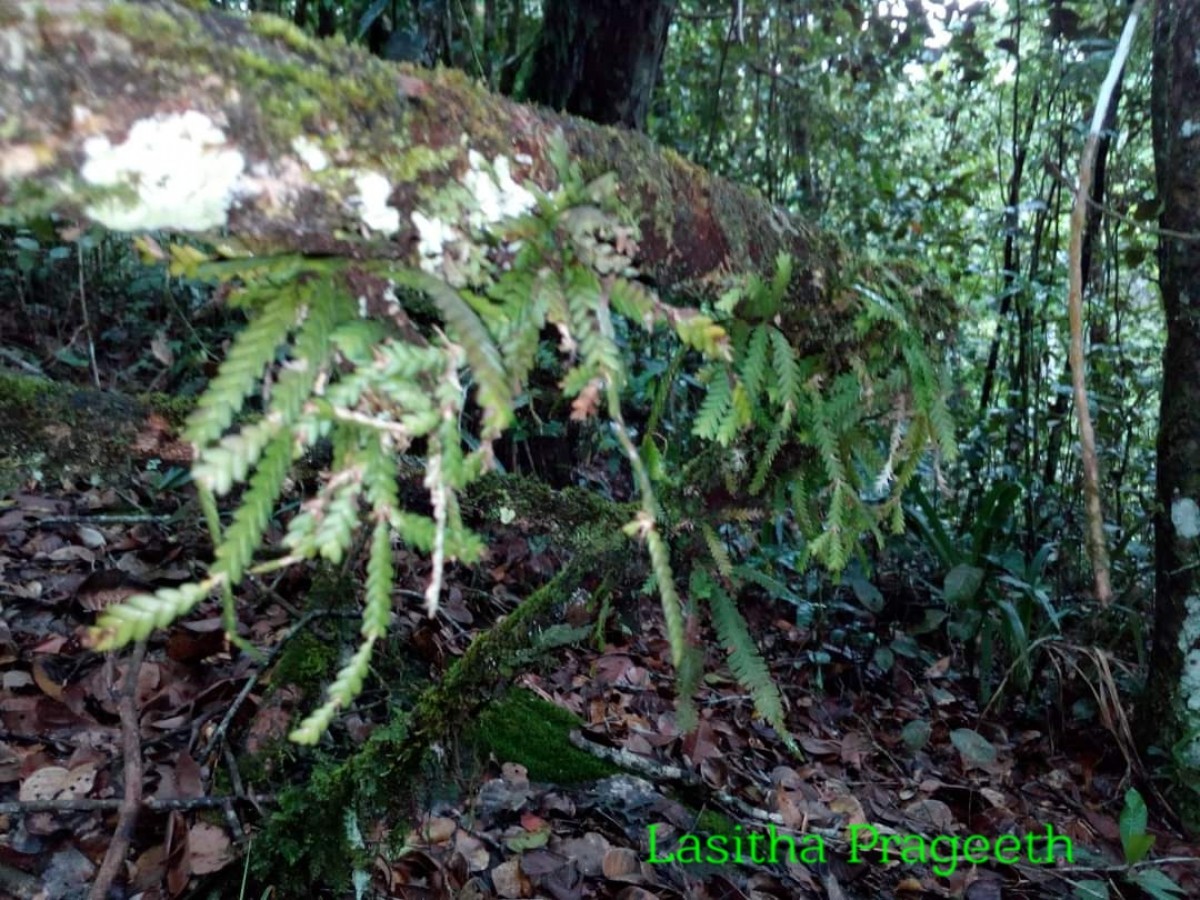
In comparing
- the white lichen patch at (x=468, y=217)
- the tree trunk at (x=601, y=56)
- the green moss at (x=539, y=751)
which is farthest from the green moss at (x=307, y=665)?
the tree trunk at (x=601, y=56)

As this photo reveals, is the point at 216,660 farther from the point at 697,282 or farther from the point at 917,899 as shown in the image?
the point at 917,899

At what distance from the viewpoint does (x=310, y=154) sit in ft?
2.98

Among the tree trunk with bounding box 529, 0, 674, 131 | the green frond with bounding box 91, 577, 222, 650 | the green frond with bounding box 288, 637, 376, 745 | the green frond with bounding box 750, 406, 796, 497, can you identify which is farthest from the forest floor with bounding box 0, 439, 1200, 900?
the tree trunk with bounding box 529, 0, 674, 131

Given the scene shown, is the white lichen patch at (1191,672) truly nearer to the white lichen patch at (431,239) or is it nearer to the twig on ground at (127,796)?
the white lichen patch at (431,239)

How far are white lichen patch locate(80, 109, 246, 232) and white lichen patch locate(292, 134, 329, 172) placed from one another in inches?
2.3

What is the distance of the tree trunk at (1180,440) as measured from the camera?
10.1 ft

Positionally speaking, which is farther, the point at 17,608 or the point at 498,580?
the point at 498,580

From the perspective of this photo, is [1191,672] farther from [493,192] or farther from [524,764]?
[493,192]

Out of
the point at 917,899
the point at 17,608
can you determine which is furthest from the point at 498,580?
the point at 917,899

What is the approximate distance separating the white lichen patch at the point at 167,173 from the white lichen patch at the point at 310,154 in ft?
0.20

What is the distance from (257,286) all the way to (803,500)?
1155 mm

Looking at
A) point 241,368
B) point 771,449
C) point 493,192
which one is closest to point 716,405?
point 771,449

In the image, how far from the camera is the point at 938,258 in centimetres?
522

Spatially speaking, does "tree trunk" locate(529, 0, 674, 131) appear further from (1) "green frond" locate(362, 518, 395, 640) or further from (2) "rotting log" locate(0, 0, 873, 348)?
(1) "green frond" locate(362, 518, 395, 640)
